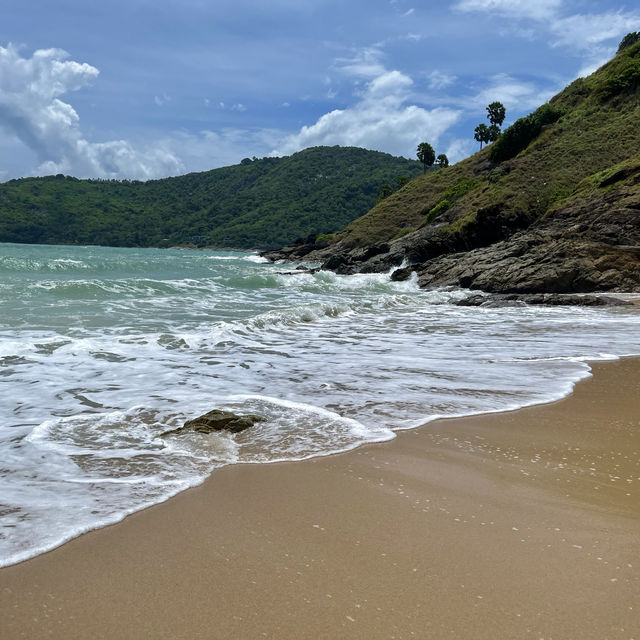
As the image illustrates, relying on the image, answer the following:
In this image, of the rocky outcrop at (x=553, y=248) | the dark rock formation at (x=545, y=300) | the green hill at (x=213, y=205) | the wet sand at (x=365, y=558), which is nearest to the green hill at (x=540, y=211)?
the rocky outcrop at (x=553, y=248)

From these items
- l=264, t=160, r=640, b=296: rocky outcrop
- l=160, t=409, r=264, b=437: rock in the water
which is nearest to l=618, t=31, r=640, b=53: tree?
l=264, t=160, r=640, b=296: rocky outcrop

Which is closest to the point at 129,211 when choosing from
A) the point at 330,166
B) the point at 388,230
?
the point at 330,166

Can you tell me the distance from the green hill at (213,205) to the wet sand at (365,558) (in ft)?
423

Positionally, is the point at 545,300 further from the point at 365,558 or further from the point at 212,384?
the point at 365,558

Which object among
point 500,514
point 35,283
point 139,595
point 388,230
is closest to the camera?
point 139,595

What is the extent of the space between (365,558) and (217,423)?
8.40 ft

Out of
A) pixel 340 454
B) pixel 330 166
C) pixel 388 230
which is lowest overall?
pixel 340 454

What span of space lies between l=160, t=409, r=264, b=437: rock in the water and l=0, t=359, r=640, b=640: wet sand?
922mm

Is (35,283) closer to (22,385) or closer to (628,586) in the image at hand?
(22,385)

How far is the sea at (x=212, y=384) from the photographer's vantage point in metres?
3.73

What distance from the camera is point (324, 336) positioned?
11609 millimetres

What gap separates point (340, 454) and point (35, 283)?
22.5m

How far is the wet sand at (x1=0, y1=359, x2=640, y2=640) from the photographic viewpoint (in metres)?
2.11

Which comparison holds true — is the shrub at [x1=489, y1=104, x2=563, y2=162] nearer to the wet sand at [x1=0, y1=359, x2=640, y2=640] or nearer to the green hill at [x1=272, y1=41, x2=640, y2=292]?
the green hill at [x1=272, y1=41, x2=640, y2=292]
